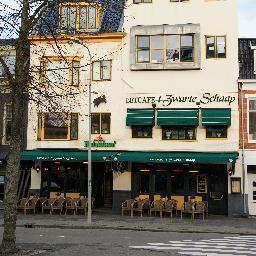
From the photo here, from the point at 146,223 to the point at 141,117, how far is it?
6.90 m

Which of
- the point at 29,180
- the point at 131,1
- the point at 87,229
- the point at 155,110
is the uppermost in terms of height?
the point at 131,1

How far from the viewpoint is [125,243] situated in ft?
55.0

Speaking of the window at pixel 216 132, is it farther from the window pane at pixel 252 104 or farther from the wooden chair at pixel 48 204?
the wooden chair at pixel 48 204

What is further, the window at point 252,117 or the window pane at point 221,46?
the window pane at point 221,46

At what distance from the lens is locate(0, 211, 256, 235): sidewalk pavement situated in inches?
850

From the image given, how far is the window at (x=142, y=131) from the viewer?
2803 centimetres

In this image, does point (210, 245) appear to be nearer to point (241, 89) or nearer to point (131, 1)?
point (241, 89)

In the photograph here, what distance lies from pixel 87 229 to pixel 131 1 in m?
14.7

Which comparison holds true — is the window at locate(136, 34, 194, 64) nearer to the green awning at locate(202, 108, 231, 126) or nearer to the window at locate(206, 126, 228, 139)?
the green awning at locate(202, 108, 231, 126)

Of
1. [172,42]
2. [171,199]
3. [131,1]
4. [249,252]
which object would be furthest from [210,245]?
[131,1]

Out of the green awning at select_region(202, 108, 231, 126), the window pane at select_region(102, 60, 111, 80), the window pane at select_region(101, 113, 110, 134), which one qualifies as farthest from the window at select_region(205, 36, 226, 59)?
the window pane at select_region(101, 113, 110, 134)

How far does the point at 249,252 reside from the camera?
15.0 metres

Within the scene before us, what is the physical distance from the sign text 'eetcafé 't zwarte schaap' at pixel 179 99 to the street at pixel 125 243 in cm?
945

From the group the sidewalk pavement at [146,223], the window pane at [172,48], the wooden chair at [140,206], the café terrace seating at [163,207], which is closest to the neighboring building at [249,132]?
the sidewalk pavement at [146,223]
